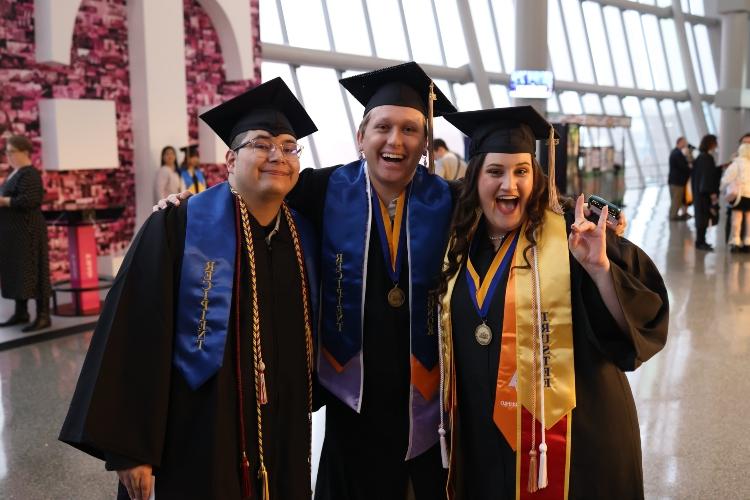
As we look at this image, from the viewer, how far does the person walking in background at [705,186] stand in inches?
456

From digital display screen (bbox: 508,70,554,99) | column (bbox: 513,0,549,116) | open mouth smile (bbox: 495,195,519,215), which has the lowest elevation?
open mouth smile (bbox: 495,195,519,215)

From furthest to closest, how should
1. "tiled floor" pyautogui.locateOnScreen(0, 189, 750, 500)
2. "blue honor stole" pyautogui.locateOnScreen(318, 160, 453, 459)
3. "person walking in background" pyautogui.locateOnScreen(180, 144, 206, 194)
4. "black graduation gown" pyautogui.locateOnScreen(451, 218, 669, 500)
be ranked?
1. "person walking in background" pyautogui.locateOnScreen(180, 144, 206, 194)
2. "tiled floor" pyautogui.locateOnScreen(0, 189, 750, 500)
3. "blue honor stole" pyautogui.locateOnScreen(318, 160, 453, 459)
4. "black graduation gown" pyautogui.locateOnScreen(451, 218, 669, 500)

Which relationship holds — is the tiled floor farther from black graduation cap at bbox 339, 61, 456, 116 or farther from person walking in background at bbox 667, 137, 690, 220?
person walking in background at bbox 667, 137, 690, 220

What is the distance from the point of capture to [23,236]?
683cm

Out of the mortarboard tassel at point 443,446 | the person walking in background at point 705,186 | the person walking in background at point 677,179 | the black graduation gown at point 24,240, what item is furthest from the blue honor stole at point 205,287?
the person walking in background at point 677,179

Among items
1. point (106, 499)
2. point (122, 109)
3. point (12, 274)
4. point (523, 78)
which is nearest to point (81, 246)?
point (12, 274)

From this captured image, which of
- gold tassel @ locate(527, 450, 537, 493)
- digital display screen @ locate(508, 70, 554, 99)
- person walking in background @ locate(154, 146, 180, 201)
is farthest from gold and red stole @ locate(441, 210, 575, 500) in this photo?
digital display screen @ locate(508, 70, 554, 99)

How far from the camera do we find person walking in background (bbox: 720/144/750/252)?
1061 cm

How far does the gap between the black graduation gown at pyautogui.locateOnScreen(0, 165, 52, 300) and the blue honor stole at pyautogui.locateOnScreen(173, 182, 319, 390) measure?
5.01m

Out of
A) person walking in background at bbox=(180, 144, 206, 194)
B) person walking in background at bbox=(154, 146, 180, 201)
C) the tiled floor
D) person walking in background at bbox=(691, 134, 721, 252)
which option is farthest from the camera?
person walking in background at bbox=(691, 134, 721, 252)

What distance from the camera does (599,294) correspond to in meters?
2.31

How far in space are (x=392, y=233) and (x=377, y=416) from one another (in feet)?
2.17

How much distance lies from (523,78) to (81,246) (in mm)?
10370

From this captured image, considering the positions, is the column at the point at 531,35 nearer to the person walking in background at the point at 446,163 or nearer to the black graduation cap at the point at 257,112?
the person walking in background at the point at 446,163
